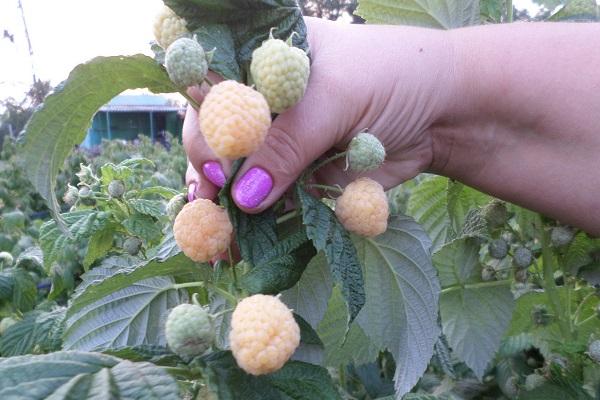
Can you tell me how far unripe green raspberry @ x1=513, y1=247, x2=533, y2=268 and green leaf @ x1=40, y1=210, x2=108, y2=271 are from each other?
87cm

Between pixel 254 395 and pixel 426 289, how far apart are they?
12.1 inches

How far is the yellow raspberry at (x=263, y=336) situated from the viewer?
1.89ft

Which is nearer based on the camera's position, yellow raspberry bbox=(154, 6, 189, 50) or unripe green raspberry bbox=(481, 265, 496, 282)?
yellow raspberry bbox=(154, 6, 189, 50)

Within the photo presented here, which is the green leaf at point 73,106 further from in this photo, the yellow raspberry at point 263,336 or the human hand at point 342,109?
the yellow raspberry at point 263,336

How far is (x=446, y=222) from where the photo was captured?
140 centimetres

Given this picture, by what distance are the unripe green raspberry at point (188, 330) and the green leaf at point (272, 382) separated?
31 mm

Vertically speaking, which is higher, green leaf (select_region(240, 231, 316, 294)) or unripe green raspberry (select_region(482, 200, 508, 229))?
green leaf (select_region(240, 231, 316, 294))

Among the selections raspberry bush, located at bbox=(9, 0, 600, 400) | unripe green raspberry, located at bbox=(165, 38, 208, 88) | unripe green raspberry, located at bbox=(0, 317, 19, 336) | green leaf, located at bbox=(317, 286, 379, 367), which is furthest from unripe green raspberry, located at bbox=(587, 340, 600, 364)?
unripe green raspberry, located at bbox=(0, 317, 19, 336)

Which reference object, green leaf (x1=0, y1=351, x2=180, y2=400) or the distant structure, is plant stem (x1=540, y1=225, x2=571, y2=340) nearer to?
green leaf (x1=0, y1=351, x2=180, y2=400)

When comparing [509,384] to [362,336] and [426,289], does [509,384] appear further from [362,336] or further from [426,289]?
[426,289]

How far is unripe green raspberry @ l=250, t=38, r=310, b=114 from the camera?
0.65 metres

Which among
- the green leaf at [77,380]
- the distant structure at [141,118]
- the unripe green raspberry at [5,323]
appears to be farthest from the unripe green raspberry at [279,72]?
the distant structure at [141,118]

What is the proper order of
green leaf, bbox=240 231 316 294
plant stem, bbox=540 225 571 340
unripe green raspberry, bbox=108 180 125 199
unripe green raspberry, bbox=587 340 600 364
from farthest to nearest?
unripe green raspberry, bbox=108 180 125 199 → plant stem, bbox=540 225 571 340 → unripe green raspberry, bbox=587 340 600 364 → green leaf, bbox=240 231 316 294

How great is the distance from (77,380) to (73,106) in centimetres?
34
